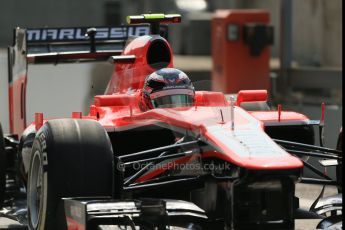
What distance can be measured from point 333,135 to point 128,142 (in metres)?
4.49

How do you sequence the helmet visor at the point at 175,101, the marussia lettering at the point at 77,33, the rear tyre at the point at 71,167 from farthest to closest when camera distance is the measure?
the marussia lettering at the point at 77,33, the helmet visor at the point at 175,101, the rear tyre at the point at 71,167

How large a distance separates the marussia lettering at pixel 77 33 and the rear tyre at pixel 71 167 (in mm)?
3906

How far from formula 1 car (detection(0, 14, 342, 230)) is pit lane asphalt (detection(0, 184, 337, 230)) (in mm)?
450

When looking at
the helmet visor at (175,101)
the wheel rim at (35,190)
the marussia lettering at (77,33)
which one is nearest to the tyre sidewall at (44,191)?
the wheel rim at (35,190)

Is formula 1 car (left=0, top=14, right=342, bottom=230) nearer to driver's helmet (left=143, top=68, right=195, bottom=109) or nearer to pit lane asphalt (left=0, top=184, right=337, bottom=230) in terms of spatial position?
driver's helmet (left=143, top=68, right=195, bottom=109)

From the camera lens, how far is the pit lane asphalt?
30.1 ft

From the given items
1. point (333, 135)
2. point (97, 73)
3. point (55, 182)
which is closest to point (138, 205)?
point (55, 182)

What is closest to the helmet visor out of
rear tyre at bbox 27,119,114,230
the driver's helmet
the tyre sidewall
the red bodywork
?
the driver's helmet

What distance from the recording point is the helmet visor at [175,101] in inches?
328

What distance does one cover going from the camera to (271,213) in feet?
23.2

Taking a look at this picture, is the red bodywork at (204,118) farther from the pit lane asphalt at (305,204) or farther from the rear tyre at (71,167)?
the pit lane asphalt at (305,204)

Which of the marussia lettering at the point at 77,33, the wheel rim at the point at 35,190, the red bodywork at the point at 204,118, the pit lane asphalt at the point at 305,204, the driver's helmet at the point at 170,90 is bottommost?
the pit lane asphalt at the point at 305,204

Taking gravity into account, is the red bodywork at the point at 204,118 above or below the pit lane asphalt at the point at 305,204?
above

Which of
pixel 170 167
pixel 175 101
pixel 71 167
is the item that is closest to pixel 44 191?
pixel 71 167
